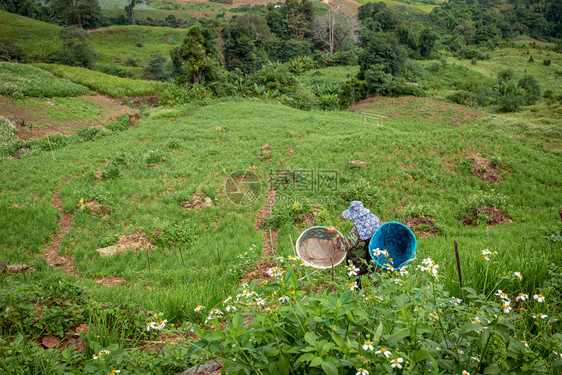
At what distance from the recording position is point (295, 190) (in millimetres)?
8930

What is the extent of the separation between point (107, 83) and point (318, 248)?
20921mm

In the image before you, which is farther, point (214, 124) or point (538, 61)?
point (538, 61)

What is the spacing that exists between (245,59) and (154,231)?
26624mm

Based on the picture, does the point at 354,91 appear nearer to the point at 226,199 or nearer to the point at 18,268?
the point at 226,199

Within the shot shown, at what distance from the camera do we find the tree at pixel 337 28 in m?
39.3

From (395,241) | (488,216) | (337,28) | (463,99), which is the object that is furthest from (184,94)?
(337,28)

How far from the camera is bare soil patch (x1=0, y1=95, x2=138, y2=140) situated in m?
12.4

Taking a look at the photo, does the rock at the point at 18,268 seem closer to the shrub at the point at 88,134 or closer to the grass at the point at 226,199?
the grass at the point at 226,199

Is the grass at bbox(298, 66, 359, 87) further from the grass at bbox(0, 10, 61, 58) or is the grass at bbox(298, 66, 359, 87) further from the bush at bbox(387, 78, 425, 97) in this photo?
the grass at bbox(0, 10, 61, 58)

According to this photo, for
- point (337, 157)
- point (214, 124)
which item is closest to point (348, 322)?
point (337, 157)

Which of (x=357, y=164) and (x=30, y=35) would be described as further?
(x=30, y=35)

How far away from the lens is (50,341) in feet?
9.20

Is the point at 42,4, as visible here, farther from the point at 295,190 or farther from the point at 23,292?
the point at 23,292

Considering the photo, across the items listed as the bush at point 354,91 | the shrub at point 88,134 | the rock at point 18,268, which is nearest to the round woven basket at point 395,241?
the rock at point 18,268
